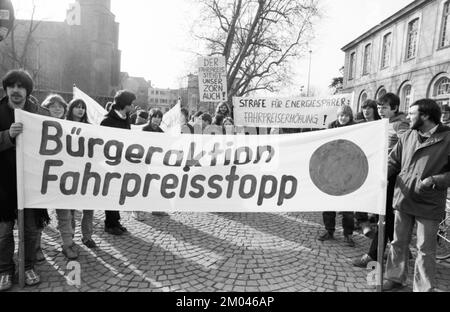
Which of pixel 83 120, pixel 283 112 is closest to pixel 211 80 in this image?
pixel 283 112

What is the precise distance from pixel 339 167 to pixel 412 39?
23.2 meters

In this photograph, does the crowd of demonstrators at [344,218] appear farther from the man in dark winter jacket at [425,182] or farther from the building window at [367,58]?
the building window at [367,58]

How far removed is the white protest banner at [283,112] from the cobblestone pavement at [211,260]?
9.94 ft

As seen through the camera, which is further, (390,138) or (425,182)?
(390,138)

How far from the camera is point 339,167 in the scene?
3.10 metres

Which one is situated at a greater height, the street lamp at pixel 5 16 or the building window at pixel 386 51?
the building window at pixel 386 51

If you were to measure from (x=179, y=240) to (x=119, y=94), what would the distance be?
7.77 ft

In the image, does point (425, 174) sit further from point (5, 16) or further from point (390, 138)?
point (5, 16)

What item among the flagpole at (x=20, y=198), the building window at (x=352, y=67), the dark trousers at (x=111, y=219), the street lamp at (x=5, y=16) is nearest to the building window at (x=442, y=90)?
the building window at (x=352, y=67)

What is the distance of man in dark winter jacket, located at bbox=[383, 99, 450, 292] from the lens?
8.88 feet

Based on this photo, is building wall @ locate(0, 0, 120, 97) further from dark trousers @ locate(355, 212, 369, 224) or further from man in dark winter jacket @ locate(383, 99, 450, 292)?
man in dark winter jacket @ locate(383, 99, 450, 292)

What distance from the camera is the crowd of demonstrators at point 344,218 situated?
13.6 feet

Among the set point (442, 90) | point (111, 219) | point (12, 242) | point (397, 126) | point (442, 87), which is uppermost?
point (442, 87)
